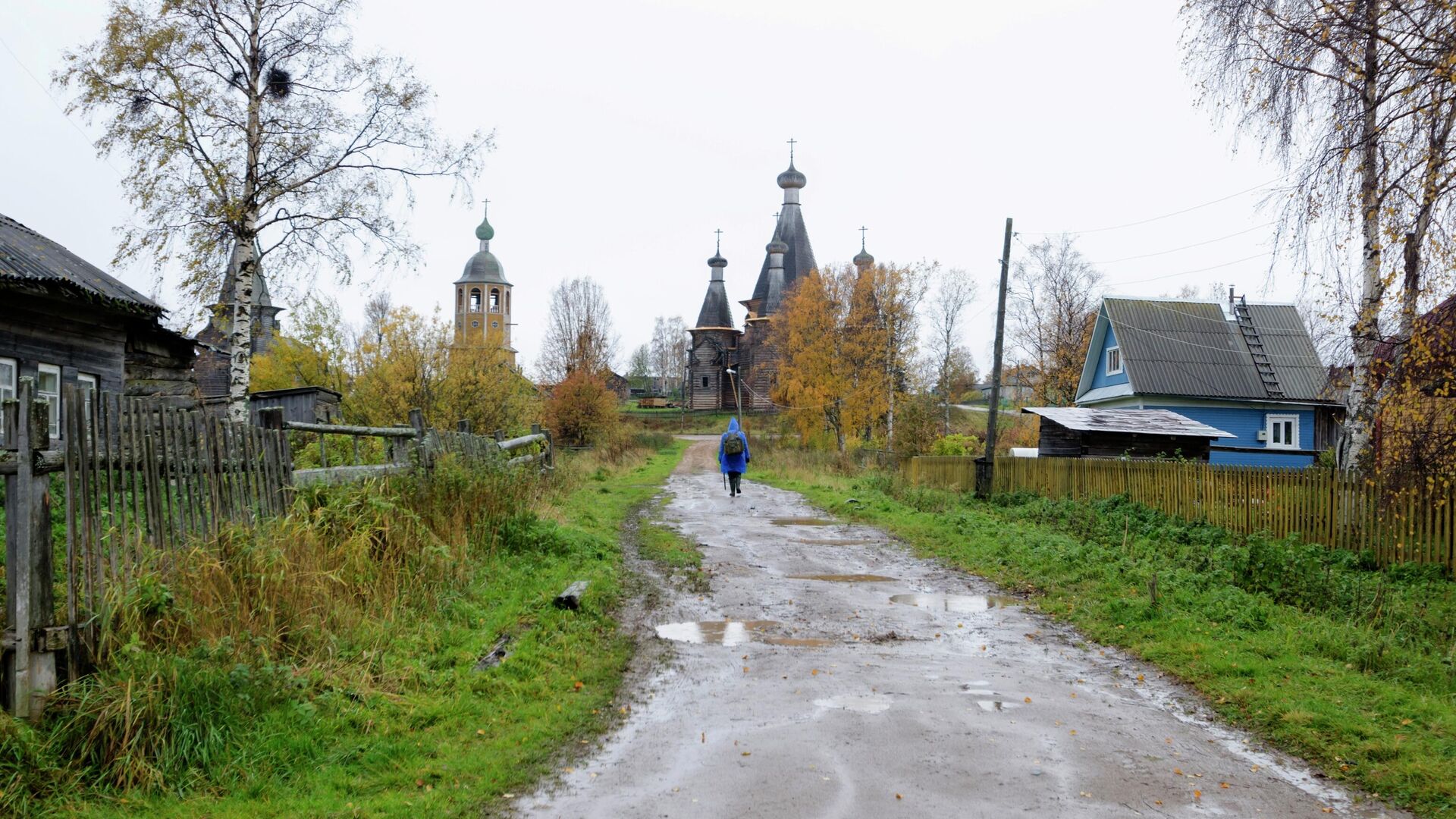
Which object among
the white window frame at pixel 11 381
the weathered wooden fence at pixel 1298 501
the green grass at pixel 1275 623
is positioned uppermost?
the white window frame at pixel 11 381

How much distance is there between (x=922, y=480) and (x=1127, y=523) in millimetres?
10595

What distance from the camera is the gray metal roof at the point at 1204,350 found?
33594mm

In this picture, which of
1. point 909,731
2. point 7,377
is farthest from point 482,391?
point 909,731

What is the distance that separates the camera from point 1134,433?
24156mm

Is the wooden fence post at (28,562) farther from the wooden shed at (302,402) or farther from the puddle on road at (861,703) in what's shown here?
the wooden shed at (302,402)

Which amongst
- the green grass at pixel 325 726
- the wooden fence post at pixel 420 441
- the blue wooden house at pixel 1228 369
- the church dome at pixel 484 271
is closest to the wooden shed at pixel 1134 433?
the blue wooden house at pixel 1228 369

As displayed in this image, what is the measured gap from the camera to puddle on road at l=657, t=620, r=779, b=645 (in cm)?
799

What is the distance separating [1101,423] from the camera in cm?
2411

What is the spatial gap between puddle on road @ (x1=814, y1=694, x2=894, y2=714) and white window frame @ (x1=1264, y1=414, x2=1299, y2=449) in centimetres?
3253

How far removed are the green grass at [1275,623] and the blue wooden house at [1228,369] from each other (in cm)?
2045

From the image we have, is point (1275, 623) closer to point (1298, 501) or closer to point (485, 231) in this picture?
point (1298, 501)

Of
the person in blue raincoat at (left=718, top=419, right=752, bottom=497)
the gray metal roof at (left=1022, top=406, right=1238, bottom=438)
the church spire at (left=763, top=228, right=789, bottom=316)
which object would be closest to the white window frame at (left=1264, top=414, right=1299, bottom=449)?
the gray metal roof at (left=1022, top=406, right=1238, bottom=438)

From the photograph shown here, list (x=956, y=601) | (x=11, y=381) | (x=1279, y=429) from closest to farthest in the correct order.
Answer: (x=956, y=601) → (x=11, y=381) → (x=1279, y=429)

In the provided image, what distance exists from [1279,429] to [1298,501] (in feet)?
80.7
